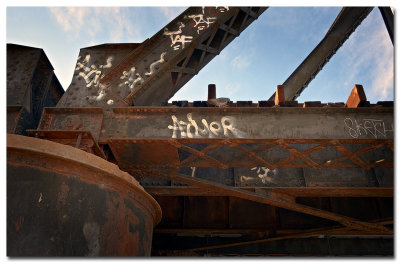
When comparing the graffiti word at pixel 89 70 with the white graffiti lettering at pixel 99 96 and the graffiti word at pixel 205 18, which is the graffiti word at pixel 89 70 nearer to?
the white graffiti lettering at pixel 99 96

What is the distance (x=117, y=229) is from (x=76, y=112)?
8.03 feet

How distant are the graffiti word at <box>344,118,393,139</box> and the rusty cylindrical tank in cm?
357

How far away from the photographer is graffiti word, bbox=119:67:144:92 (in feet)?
17.4

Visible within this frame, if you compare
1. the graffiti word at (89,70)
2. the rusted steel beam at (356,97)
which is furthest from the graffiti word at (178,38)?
the rusted steel beam at (356,97)

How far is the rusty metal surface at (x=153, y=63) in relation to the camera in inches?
207

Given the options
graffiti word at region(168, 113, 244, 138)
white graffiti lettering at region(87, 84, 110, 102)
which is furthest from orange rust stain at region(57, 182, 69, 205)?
white graffiti lettering at region(87, 84, 110, 102)

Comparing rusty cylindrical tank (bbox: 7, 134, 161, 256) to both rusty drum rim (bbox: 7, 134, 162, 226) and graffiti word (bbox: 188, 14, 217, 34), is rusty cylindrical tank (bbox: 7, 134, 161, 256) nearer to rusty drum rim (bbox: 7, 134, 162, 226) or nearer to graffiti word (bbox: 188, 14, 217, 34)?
rusty drum rim (bbox: 7, 134, 162, 226)

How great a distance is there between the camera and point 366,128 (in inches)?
194

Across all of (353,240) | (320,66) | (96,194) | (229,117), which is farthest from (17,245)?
(353,240)

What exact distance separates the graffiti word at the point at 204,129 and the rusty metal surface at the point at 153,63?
888mm

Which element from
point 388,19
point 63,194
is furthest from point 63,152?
point 388,19

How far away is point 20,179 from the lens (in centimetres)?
295

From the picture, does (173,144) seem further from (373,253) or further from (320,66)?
(373,253)

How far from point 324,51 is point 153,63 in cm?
508
